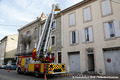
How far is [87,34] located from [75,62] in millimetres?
4565

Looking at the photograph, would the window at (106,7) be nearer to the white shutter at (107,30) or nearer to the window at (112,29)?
the window at (112,29)

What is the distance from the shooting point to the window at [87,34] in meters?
14.2

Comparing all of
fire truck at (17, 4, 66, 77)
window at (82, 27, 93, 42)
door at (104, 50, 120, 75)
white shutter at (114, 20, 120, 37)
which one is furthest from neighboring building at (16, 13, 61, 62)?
white shutter at (114, 20, 120, 37)

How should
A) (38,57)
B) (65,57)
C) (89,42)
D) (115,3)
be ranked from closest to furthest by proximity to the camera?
(38,57) < (115,3) < (89,42) < (65,57)

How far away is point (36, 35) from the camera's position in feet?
78.1

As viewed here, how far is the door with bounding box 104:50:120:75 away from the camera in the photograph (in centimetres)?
1171

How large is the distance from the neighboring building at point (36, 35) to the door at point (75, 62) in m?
2.71

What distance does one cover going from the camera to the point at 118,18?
1222cm

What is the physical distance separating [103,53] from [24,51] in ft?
66.0

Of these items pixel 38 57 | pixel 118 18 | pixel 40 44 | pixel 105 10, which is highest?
pixel 105 10

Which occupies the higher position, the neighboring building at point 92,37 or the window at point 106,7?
the window at point 106,7

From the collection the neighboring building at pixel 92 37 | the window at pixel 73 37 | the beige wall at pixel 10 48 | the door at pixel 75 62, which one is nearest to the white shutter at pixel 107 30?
the neighboring building at pixel 92 37

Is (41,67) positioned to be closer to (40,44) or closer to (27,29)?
(40,44)

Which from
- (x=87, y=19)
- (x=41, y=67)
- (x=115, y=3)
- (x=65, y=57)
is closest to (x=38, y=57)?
(x=41, y=67)
